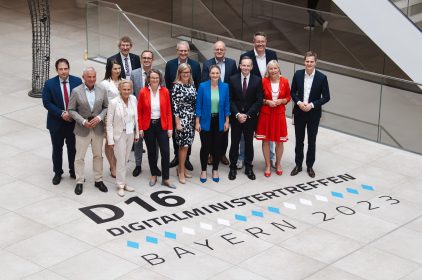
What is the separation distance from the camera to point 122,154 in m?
13.1

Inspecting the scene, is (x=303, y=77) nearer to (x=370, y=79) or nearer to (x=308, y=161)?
(x=308, y=161)

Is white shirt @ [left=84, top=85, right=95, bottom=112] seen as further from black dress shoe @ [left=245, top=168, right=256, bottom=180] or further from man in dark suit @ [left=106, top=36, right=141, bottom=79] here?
black dress shoe @ [left=245, top=168, right=256, bottom=180]

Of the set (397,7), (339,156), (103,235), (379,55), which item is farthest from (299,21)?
(103,235)

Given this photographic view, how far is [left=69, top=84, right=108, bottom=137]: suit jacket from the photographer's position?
1281cm

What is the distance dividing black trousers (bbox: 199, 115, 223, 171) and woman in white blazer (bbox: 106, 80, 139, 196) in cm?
106

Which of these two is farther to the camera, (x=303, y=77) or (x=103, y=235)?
(x=303, y=77)

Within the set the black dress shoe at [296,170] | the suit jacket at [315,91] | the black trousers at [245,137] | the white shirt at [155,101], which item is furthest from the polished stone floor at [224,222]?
the white shirt at [155,101]

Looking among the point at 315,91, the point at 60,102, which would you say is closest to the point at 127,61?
the point at 60,102

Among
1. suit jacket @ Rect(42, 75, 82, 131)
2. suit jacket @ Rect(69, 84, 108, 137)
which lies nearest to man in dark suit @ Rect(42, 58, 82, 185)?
suit jacket @ Rect(42, 75, 82, 131)

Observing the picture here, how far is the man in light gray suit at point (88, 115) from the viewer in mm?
12812

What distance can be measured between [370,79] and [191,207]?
4678 millimetres

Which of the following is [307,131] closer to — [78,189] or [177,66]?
[177,66]

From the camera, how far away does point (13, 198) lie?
13.0m

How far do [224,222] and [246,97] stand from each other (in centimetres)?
203
